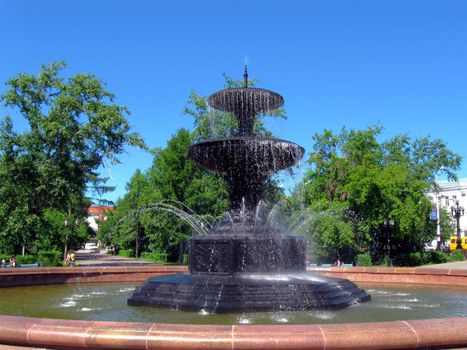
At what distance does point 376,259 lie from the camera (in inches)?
1415

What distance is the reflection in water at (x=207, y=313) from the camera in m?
8.14

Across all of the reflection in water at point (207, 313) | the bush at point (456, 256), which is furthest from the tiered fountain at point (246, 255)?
the bush at point (456, 256)

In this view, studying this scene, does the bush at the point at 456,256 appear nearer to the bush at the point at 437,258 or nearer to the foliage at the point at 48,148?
the bush at the point at 437,258

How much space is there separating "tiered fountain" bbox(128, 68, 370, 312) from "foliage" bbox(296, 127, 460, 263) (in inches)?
750

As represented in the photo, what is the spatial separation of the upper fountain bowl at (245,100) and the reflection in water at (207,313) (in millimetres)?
5577

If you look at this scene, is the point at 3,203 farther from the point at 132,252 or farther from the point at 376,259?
the point at 132,252

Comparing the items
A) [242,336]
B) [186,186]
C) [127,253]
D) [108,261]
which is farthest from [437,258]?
[127,253]

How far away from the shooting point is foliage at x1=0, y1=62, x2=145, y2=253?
2925cm

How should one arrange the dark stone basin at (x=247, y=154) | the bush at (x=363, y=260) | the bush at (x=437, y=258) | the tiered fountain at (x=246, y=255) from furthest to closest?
the bush at (x=437, y=258) → the bush at (x=363, y=260) → the dark stone basin at (x=247, y=154) → the tiered fountain at (x=246, y=255)

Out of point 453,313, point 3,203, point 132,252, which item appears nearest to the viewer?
point 453,313

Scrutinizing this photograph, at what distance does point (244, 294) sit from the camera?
8953mm

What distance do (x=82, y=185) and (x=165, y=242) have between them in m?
9.77

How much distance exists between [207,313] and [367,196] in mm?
26601

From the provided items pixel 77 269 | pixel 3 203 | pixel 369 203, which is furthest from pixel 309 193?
pixel 77 269
